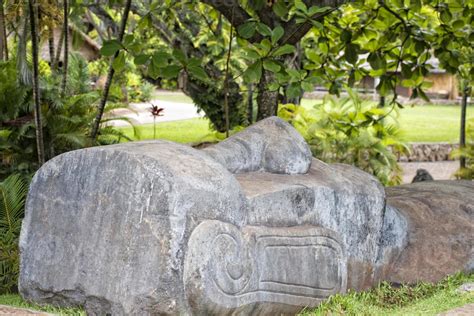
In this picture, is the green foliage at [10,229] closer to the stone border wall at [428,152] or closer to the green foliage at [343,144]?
the green foliage at [343,144]

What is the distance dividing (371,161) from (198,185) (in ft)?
25.9

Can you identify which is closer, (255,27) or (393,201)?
(255,27)

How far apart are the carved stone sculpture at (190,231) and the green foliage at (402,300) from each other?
0.09 meters

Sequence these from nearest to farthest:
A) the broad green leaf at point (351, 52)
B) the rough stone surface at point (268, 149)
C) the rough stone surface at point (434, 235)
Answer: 1. the rough stone surface at point (268, 149)
2. the rough stone surface at point (434, 235)
3. the broad green leaf at point (351, 52)

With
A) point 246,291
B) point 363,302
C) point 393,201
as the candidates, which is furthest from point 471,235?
point 246,291

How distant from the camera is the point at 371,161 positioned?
456 inches

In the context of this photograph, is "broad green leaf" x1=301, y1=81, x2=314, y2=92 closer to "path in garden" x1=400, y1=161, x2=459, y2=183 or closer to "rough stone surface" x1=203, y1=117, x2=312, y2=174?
"rough stone surface" x1=203, y1=117, x2=312, y2=174

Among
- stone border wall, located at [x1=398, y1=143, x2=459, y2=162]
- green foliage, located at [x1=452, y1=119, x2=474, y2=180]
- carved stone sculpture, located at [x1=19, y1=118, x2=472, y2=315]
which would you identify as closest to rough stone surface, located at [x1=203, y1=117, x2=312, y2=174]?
carved stone sculpture, located at [x1=19, y1=118, x2=472, y2=315]

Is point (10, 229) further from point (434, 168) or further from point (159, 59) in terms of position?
point (434, 168)

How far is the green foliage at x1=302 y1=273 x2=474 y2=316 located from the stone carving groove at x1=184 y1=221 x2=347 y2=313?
0.31 feet

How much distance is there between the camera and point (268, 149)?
4.95 m

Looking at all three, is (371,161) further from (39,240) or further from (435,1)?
(39,240)

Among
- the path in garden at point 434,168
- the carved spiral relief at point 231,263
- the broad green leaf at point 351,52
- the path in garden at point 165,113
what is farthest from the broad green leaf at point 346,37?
the path in garden at point 165,113

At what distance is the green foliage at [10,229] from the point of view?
5537 millimetres
